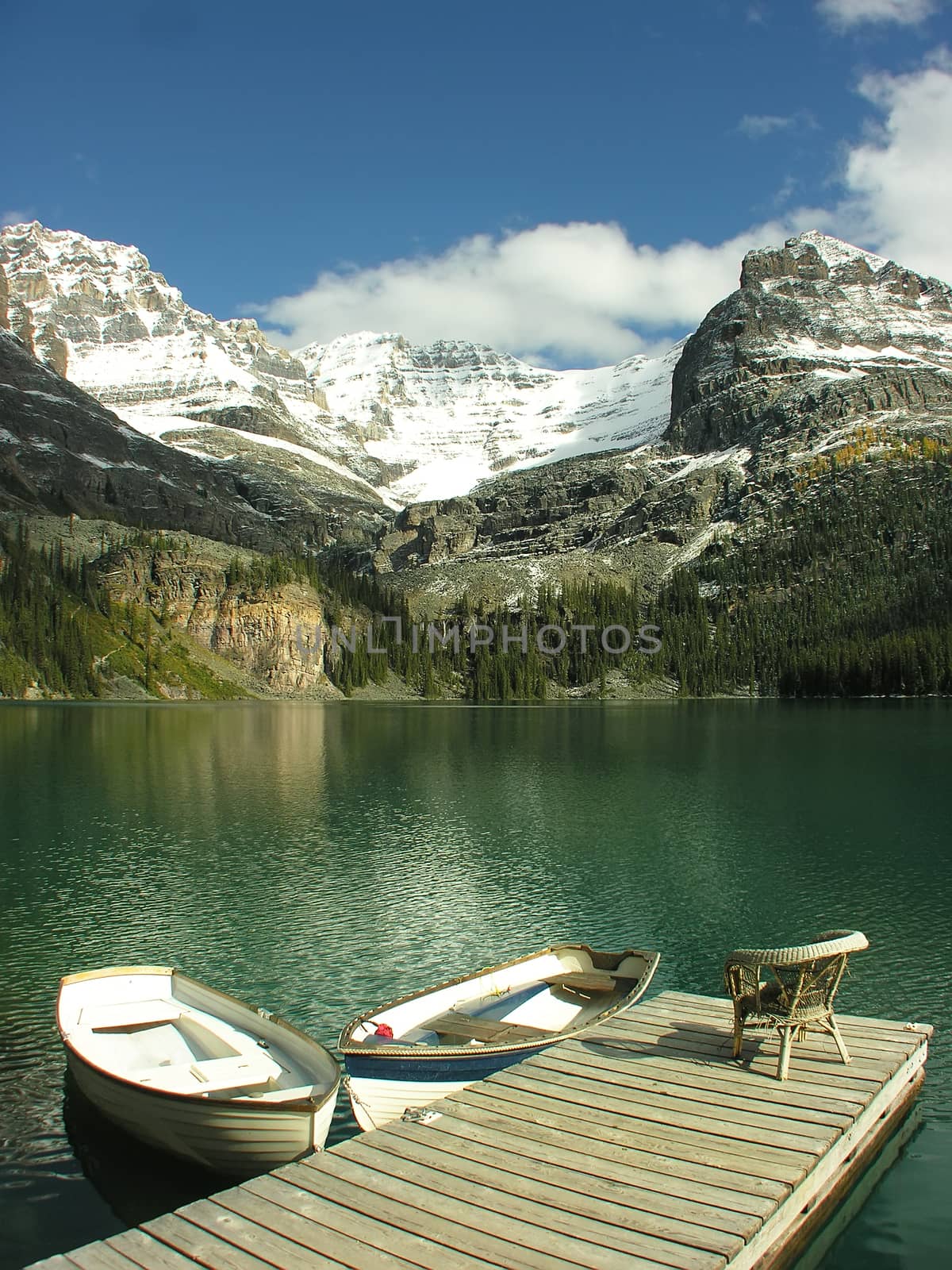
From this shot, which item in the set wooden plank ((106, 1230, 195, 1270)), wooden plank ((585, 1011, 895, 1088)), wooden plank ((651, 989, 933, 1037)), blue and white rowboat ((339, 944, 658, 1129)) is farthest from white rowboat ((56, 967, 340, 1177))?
wooden plank ((651, 989, 933, 1037))

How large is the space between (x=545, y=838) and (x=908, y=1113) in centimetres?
2714

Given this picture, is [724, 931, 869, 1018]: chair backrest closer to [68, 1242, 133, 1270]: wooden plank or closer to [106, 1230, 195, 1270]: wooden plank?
[106, 1230, 195, 1270]: wooden plank

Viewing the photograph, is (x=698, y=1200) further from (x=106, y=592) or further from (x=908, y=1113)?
(x=106, y=592)

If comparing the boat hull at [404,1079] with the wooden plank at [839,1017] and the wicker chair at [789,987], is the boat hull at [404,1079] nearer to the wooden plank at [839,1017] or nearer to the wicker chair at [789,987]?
the wicker chair at [789,987]

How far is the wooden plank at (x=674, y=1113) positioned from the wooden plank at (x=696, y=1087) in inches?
7.7

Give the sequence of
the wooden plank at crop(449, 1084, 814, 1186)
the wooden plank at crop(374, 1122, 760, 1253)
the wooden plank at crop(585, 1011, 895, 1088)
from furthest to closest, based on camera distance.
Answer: the wooden plank at crop(585, 1011, 895, 1088) < the wooden plank at crop(449, 1084, 814, 1186) < the wooden plank at crop(374, 1122, 760, 1253)

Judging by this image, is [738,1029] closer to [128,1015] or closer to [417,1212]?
[417,1212]

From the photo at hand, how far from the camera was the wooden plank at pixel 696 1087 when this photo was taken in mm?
12656

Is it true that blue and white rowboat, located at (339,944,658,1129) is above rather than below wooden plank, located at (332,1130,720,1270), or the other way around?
below

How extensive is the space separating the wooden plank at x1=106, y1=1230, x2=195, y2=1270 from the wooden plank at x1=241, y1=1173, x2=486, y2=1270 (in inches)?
48.9

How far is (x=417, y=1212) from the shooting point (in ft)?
32.9

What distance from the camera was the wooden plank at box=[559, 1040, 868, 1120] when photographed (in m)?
13.0

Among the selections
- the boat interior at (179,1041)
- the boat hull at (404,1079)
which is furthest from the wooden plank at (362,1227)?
the boat hull at (404,1079)

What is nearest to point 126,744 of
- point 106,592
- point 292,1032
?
point 292,1032
